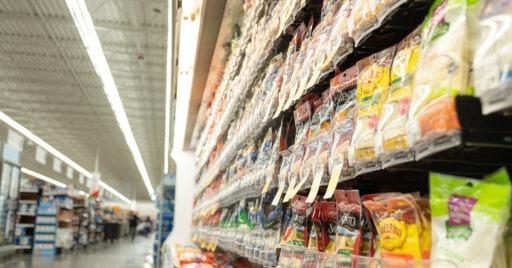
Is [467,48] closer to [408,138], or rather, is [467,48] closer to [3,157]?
[408,138]

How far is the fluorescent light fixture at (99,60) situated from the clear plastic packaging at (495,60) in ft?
26.4

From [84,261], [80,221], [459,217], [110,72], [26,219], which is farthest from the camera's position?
[80,221]

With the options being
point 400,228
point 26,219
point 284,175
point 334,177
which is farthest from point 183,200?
point 26,219

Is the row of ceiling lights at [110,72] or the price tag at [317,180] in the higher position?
the row of ceiling lights at [110,72]

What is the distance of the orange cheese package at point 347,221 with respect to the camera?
45.9 inches

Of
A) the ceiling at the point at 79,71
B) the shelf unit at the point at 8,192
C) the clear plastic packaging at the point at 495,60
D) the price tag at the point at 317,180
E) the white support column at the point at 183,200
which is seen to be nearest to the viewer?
the clear plastic packaging at the point at 495,60

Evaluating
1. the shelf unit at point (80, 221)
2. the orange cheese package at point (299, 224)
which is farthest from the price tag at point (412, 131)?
the shelf unit at point (80, 221)

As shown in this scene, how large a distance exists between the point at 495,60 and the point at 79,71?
14202mm

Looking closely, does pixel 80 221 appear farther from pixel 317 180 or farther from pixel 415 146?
pixel 415 146

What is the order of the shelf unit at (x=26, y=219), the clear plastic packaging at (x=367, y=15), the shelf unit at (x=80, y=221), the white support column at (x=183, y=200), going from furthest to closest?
the shelf unit at (x=80, y=221) < the shelf unit at (x=26, y=219) < the white support column at (x=183, y=200) < the clear plastic packaging at (x=367, y=15)

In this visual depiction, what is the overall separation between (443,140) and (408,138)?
0.10 m

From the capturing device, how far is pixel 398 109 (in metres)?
0.91

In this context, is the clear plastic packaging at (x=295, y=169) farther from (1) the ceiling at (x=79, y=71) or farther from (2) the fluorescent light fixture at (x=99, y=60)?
(1) the ceiling at (x=79, y=71)

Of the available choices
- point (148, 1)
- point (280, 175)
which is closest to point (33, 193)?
point (148, 1)
